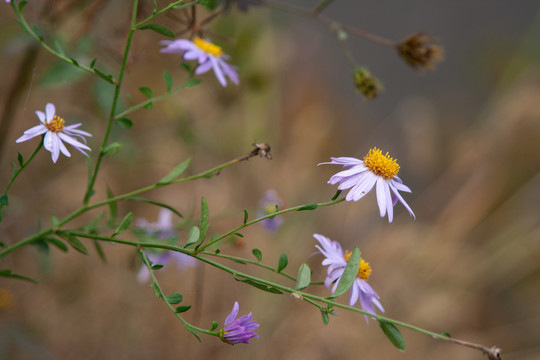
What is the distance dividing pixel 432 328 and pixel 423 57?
81 cm

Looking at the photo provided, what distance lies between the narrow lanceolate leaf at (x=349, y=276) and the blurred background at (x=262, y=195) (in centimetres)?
25

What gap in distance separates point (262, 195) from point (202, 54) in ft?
2.42

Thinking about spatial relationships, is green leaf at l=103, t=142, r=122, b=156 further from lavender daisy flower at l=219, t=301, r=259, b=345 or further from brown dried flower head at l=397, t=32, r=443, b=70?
brown dried flower head at l=397, t=32, r=443, b=70

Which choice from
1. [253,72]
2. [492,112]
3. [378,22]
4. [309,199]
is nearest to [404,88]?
[378,22]

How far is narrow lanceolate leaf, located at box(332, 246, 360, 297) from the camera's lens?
354 mm

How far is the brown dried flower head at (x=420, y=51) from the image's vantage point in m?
0.59

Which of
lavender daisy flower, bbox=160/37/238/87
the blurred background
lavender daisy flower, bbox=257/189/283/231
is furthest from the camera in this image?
the blurred background

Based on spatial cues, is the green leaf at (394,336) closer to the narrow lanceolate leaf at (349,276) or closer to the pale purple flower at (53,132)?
the narrow lanceolate leaf at (349,276)

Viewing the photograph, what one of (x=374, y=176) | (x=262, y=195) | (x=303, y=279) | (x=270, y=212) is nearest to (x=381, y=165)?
(x=374, y=176)

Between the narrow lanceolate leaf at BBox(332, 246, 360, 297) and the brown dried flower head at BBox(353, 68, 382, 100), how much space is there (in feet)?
0.86

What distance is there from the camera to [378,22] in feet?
7.50

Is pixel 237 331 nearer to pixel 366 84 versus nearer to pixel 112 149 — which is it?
pixel 112 149

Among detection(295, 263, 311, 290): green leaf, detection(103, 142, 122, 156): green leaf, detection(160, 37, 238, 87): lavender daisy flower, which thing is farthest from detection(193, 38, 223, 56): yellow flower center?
detection(295, 263, 311, 290): green leaf

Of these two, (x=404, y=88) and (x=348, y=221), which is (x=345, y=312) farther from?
(x=404, y=88)
